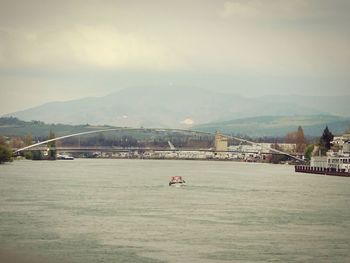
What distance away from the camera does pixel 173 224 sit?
19.8 meters

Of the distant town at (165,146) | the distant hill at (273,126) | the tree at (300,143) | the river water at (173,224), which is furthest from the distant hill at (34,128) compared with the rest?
the river water at (173,224)

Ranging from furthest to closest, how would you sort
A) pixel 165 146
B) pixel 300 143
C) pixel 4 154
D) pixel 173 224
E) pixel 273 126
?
pixel 273 126 → pixel 165 146 → pixel 300 143 → pixel 4 154 → pixel 173 224

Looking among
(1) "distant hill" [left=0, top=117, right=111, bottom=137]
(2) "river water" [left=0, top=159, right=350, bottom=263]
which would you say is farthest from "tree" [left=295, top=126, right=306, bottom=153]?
(1) "distant hill" [left=0, top=117, right=111, bottom=137]

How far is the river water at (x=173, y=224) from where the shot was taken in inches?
617

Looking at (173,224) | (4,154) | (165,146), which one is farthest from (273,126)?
(173,224)

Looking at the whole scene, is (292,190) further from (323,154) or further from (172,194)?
(323,154)

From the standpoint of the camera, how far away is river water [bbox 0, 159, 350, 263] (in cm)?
1566

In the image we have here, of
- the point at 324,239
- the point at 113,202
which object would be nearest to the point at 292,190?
the point at 113,202

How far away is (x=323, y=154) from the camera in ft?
191

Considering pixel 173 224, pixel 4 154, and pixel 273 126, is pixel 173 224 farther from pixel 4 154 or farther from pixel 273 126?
pixel 273 126

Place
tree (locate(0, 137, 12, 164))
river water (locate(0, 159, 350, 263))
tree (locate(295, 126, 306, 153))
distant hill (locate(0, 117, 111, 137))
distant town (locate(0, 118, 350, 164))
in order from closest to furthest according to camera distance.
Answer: river water (locate(0, 159, 350, 263))
tree (locate(0, 137, 12, 164))
distant town (locate(0, 118, 350, 164))
tree (locate(295, 126, 306, 153))
distant hill (locate(0, 117, 111, 137))

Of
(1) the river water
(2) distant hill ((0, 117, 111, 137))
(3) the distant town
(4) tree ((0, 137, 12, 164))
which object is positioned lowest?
(1) the river water

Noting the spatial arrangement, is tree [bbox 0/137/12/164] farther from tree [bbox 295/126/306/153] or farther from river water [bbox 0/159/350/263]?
tree [bbox 295/126/306/153]

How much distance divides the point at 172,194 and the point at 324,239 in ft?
39.9
